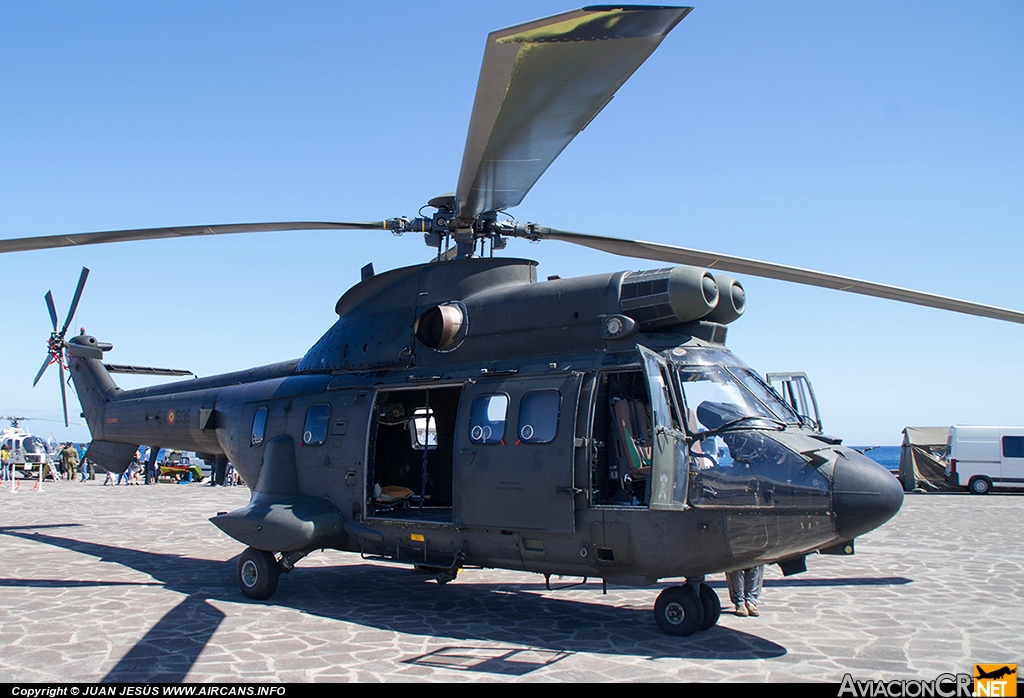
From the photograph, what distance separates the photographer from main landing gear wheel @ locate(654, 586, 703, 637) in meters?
6.63

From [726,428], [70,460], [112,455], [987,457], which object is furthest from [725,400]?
[70,460]

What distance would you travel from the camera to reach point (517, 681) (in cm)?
544

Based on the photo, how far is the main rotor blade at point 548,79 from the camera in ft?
14.3

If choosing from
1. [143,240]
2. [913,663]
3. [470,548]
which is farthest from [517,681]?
[143,240]

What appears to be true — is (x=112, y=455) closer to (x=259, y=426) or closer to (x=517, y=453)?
Result: (x=259, y=426)

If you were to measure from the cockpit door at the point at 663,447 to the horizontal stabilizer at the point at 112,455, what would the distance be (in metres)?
10.3

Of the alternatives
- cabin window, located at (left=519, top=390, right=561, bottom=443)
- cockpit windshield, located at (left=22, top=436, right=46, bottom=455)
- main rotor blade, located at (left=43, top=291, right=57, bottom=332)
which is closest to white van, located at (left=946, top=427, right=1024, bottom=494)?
cabin window, located at (left=519, top=390, right=561, bottom=443)

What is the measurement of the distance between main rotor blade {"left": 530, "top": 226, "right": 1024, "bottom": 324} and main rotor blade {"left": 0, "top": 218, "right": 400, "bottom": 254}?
7.23 feet

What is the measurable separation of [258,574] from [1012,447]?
26.4 metres

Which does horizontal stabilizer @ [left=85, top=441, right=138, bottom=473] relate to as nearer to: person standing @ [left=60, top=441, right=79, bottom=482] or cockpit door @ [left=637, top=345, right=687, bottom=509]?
cockpit door @ [left=637, top=345, right=687, bottom=509]

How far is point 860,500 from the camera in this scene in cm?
586

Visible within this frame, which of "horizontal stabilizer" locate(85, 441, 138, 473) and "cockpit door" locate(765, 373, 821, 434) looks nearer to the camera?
"cockpit door" locate(765, 373, 821, 434)

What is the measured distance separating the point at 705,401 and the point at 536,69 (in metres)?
3.19

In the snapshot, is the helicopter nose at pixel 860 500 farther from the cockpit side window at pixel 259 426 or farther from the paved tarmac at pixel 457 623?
the cockpit side window at pixel 259 426
